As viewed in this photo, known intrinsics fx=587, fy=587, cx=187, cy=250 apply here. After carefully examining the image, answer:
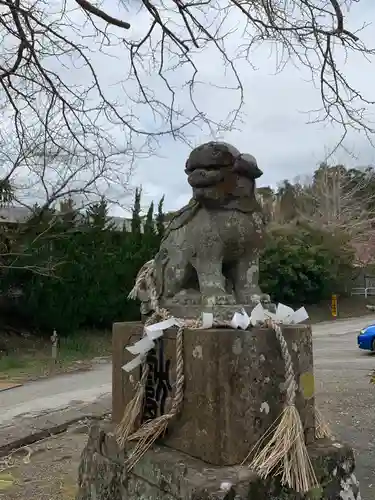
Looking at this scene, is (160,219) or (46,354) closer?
(46,354)

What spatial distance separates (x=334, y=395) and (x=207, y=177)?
5.43 metres

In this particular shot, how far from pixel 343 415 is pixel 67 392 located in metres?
3.94

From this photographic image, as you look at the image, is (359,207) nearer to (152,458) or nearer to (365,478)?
(365,478)

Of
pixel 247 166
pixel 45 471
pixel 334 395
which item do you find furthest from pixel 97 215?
pixel 247 166

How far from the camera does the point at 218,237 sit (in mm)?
2746

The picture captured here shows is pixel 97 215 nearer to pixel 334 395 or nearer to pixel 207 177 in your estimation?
pixel 334 395

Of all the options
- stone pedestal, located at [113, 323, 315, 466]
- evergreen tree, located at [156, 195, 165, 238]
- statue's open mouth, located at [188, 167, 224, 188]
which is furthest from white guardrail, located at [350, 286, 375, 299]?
stone pedestal, located at [113, 323, 315, 466]

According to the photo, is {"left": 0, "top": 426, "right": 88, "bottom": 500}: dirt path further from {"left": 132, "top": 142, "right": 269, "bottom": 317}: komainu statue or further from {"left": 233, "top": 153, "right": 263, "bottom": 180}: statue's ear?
{"left": 233, "top": 153, "right": 263, "bottom": 180}: statue's ear

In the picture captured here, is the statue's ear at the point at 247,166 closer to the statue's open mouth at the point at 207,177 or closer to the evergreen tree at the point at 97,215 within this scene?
the statue's open mouth at the point at 207,177

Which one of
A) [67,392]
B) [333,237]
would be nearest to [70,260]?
[67,392]

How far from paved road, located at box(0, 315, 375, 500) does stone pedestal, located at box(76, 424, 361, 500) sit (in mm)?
1431

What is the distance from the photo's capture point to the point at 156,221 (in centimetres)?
1548

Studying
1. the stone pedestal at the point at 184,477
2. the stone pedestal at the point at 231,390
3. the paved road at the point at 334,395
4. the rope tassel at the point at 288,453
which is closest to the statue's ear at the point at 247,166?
the stone pedestal at the point at 231,390

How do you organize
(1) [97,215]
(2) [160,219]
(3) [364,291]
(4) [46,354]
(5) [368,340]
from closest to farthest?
(5) [368,340] → (4) [46,354] → (1) [97,215] → (2) [160,219] → (3) [364,291]
